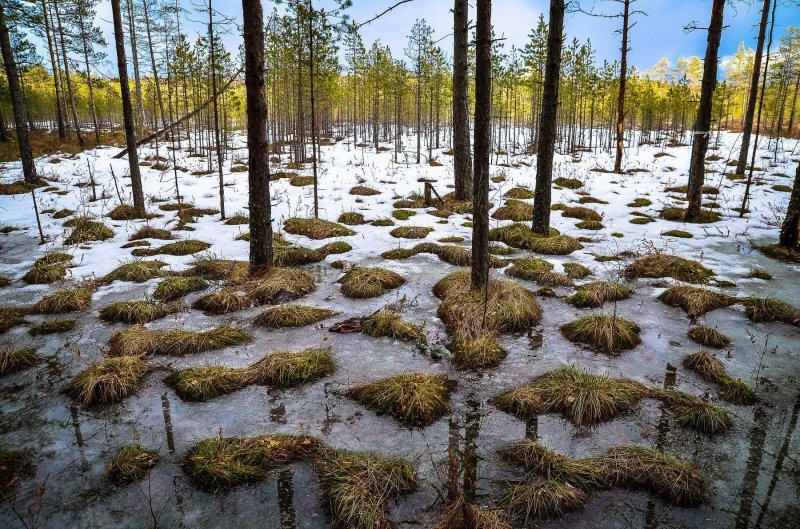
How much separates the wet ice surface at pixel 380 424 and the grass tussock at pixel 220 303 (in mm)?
247

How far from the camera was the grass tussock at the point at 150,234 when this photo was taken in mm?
12102

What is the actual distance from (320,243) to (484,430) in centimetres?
843

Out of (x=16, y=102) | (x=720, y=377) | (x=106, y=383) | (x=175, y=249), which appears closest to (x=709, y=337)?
(x=720, y=377)

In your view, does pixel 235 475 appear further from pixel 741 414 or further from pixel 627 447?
pixel 741 414

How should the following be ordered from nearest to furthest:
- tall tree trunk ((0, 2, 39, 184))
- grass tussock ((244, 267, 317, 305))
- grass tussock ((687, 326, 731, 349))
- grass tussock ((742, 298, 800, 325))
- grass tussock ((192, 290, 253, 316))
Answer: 1. grass tussock ((687, 326, 731, 349))
2. grass tussock ((742, 298, 800, 325))
3. grass tussock ((192, 290, 253, 316))
4. grass tussock ((244, 267, 317, 305))
5. tall tree trunk ((0, 2, 39, 184))

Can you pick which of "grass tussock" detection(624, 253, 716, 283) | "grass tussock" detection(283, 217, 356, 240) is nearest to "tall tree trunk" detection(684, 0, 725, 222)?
"grass tussock" detection(624, 253, 716, 283)

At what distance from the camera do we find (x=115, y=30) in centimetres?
1253

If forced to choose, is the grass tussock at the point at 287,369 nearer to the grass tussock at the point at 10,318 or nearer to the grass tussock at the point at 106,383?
the grass tussock at the point at 106,383

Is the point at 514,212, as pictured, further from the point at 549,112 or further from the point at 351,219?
the point at 351,219

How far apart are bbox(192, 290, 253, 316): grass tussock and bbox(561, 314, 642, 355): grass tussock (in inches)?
232

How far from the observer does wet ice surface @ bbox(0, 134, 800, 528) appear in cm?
344

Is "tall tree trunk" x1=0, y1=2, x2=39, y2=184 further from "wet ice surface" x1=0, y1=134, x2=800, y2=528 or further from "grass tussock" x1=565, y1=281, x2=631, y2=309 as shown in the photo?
"grass tussock" x1=565, y1=281, x2=631, y2=309

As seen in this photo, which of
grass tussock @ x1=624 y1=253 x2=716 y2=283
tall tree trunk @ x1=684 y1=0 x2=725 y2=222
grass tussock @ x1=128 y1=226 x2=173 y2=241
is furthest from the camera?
grass tussock @ x1=128 y1=226 x2=173 y2=241

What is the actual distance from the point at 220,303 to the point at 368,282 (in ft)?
9.52
